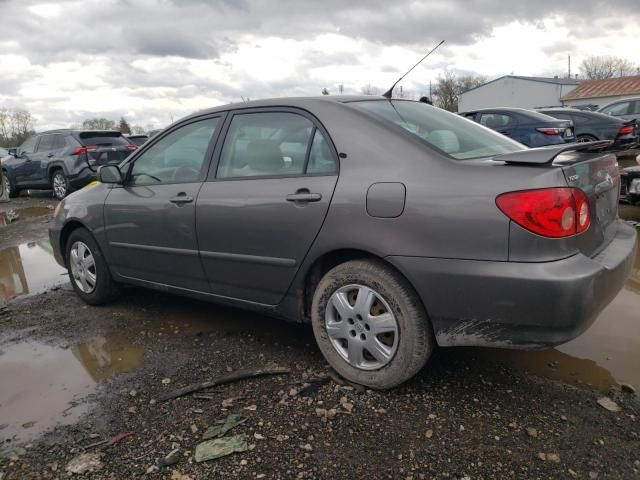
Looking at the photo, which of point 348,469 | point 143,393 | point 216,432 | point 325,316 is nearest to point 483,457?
point 348,469

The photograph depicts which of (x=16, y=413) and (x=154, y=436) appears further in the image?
(x=16, y=413)

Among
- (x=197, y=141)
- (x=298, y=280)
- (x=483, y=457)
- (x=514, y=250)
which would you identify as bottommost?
(x=483, y=457)

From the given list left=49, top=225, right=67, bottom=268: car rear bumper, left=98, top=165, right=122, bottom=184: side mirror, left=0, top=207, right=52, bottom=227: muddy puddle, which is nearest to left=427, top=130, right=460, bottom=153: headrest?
left=98, top=165, right=122, bottom=184: side mirror

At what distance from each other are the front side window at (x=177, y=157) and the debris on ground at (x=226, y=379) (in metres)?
1.31

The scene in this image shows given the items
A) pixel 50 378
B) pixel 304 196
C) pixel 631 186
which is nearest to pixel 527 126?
pixel 631 186

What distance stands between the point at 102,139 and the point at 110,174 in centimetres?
895

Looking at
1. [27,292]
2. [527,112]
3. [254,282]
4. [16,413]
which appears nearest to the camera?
[16,413]

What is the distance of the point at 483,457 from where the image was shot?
7.13ft

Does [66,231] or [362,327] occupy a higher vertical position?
[66,231]

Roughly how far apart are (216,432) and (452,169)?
66.6 inches

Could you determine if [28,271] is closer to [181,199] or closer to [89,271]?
[89,271]

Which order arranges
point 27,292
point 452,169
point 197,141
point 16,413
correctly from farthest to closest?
point 27,292 < point 197,141 < point 16,413 < point 452,169

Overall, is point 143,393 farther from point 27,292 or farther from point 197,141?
point 27,292

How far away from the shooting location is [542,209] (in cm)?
217
